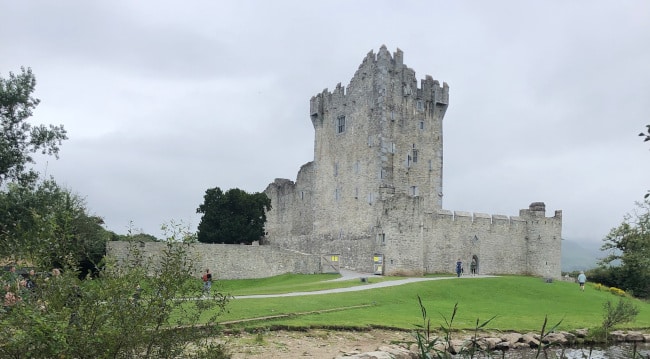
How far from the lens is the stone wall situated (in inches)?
1639

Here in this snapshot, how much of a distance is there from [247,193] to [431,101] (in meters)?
19.1

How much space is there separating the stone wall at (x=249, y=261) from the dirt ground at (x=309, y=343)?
816 inches

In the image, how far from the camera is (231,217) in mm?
57594

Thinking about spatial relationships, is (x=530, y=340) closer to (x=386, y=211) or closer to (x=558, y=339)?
(x=558, y=339)

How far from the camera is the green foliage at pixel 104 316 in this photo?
32.2ft

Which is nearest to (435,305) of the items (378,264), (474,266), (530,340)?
(530,340)

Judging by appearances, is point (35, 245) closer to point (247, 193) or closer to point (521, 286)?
point (521, 286)

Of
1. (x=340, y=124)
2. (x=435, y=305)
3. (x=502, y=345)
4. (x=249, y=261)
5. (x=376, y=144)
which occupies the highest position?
(x=340, y=124)

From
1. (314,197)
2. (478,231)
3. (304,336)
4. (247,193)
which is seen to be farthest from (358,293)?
(247,193)

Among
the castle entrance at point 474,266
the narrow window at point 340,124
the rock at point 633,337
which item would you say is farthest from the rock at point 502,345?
the narrow window at point 340,124

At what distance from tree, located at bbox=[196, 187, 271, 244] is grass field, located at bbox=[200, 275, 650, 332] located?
15.5 metres

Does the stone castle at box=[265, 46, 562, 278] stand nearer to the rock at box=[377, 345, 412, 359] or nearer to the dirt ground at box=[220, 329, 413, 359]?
the dirt ground at box=[220, 329, 413, 359]

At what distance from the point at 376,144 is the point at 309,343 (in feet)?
102

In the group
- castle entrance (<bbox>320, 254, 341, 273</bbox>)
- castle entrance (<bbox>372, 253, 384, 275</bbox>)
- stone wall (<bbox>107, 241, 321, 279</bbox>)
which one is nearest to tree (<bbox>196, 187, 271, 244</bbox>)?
castle entrance (<bbox>320, 254, 341, 273</bbox>)
